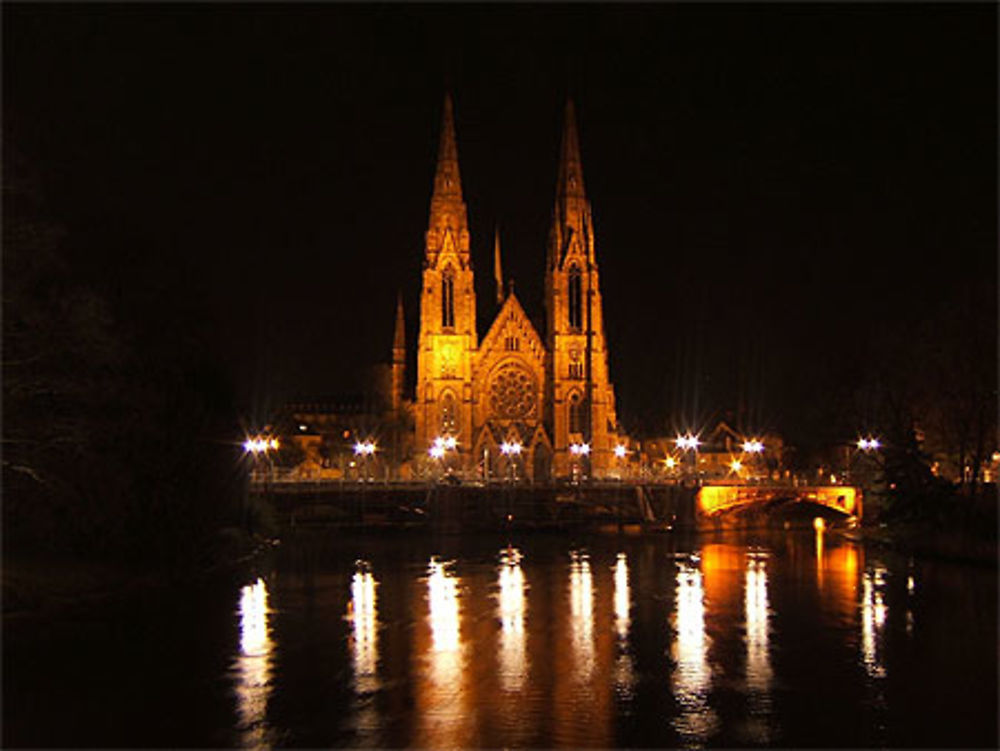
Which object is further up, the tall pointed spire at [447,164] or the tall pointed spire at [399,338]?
the tall pointed spire at [447,164]

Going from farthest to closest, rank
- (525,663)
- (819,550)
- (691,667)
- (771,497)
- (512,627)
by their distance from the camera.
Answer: (771,497)
(819,550)
(512,627)
(525,663)
(691,667)

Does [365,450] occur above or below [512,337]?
below

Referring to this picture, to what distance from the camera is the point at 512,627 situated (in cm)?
3181

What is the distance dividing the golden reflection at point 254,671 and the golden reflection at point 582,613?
22.6 feet

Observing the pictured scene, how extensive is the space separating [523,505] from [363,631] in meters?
40.6

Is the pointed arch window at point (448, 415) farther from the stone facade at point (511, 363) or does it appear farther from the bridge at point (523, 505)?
the bridge at point (523, 505)

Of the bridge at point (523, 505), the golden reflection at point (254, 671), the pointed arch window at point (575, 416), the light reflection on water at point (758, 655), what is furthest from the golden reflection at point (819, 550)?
the pointed arch window at point (575, 416)

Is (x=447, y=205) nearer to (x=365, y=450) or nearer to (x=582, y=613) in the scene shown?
(x=365, y=450)

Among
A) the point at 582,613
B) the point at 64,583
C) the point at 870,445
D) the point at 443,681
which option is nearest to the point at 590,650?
the point at 443,681

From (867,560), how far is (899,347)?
14882mm

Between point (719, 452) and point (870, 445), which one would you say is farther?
point (719, 452)

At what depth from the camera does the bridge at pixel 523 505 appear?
68.3 m

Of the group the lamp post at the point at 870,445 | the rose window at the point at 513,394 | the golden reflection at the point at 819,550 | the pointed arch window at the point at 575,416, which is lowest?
the golden reflection at the point at 819,550

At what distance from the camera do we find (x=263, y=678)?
2447 centimetres
